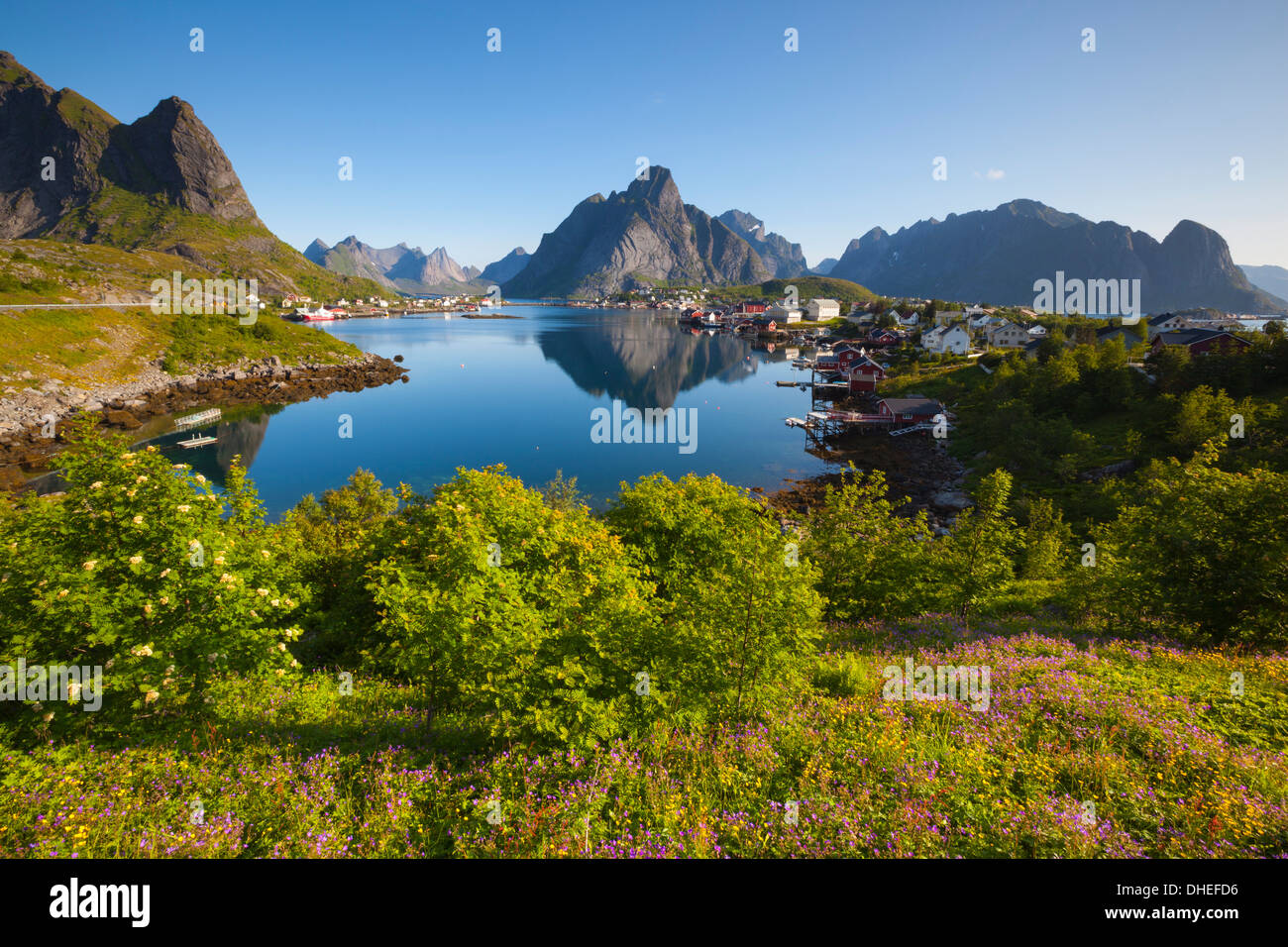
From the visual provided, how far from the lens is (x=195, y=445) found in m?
54.9

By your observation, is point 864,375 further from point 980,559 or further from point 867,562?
point 980,559

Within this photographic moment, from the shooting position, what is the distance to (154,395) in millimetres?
68625

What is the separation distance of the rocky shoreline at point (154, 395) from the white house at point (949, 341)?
107018mm

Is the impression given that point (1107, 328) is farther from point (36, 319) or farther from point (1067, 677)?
point (36, 319)

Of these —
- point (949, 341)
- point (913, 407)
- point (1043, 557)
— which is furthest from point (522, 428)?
point (949, 341)

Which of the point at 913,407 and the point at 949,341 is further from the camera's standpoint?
the point at 949,341

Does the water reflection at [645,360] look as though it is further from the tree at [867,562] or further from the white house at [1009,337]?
the tree at [867,562]

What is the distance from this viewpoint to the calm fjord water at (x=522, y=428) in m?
51.5

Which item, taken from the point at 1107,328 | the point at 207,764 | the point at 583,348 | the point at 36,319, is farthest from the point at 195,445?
the point at 1107,328

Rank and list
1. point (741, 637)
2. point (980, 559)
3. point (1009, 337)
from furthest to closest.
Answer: point (1009, 337), point (980, 559), point (741, 637)

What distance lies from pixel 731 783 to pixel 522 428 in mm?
64347

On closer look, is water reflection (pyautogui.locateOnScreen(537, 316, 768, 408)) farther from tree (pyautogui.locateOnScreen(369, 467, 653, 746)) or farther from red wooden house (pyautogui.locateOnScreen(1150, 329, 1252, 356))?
tree (pyautogui.locateOnScreen(369, 467, 653, 746))

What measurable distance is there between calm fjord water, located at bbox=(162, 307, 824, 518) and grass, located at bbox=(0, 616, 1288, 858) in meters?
36.5

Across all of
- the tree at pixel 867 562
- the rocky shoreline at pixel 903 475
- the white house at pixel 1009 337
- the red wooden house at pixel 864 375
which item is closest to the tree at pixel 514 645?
the tree at pixel 867 562
